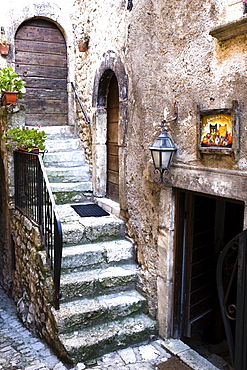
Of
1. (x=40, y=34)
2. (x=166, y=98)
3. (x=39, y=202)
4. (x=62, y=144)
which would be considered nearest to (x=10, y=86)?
(x=62, y=144)

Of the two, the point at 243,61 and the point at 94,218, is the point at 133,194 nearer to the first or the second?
the point at 94,218

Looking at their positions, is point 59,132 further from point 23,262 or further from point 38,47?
point 23,262

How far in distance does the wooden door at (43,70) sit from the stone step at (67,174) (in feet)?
4.94

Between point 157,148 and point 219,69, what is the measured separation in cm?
86

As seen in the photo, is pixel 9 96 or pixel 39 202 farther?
pixel 9 96

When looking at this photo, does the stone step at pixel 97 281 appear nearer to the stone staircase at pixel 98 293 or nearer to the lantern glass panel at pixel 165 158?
the stone staircase at pixel 98 293

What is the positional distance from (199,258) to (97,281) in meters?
1.14

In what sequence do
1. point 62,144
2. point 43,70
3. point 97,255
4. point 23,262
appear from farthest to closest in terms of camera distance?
point 43,70 → point 62,144 → point 23,262 → point 97,255

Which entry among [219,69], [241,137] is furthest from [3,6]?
[241,137]

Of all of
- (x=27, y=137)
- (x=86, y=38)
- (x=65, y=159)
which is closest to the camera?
(x=27, y=137)

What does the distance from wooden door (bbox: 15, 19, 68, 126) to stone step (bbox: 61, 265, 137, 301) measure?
3598 millimetres

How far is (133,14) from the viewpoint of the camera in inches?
155

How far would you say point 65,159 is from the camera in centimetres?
585

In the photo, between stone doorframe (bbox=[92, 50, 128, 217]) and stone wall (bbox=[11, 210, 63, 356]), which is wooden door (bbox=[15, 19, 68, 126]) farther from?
stone wall (bbox=[11, 210, 63, 356])
